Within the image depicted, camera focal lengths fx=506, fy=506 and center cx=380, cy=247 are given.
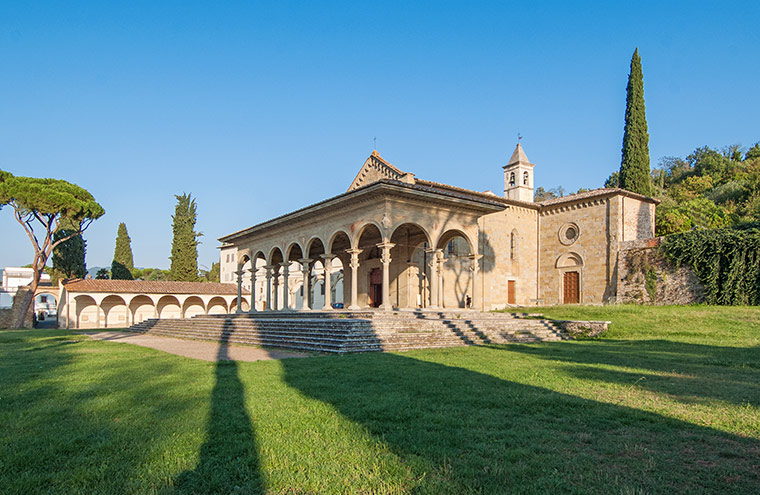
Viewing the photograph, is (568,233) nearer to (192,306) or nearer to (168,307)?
(192,306)

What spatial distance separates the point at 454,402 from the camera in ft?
19.3

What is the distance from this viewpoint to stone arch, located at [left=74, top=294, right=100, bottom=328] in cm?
3828

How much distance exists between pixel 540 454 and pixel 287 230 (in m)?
23.1

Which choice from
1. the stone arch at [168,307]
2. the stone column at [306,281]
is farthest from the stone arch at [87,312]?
the stone column at [306,281]

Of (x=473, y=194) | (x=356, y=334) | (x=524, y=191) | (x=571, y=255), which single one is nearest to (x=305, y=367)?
(x=356, y=334)

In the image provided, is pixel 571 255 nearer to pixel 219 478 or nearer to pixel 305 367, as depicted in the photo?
pixel 305 367

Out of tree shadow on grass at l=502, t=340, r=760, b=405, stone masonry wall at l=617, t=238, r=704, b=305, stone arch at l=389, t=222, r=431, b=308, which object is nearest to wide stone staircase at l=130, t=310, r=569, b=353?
tree shadow on grass at l=502, t=340, r=760, b=405

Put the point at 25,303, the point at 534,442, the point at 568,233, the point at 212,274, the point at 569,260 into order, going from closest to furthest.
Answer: the point at 534,442 < the point at 569,260 < the point at 568,233 < the point at 25,303 < the point at 212,274

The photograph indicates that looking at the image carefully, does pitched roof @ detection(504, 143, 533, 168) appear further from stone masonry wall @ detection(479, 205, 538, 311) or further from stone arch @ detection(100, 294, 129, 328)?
stone arch @ detection(100, 294, 129, 328)

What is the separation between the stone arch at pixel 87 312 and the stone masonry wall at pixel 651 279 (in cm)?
3692

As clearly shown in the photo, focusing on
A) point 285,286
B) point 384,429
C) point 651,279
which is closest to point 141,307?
point 285,286

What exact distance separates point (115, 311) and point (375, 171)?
25515 mm

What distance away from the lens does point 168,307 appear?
1689 inches

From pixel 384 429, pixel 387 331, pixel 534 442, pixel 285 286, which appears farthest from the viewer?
pixel 285 286
